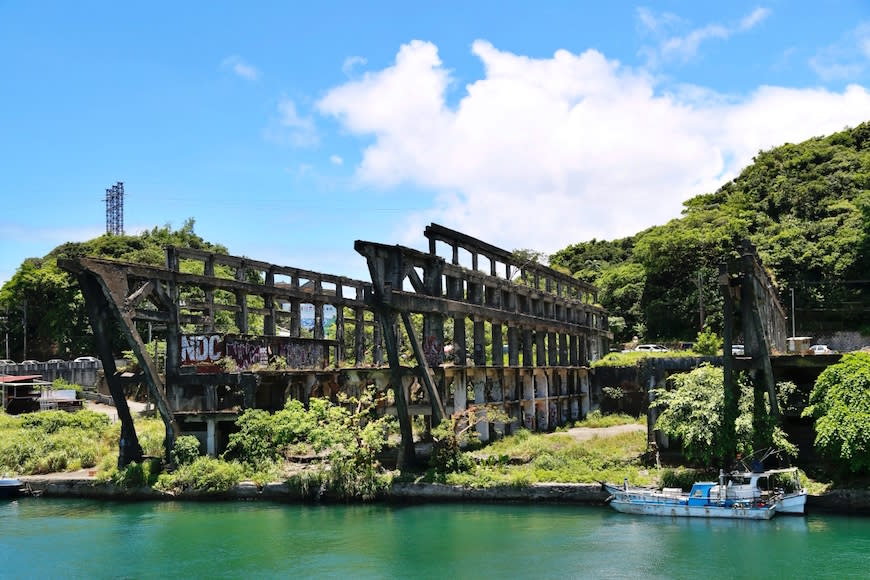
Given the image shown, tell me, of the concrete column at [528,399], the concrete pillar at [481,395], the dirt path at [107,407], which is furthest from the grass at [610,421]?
the dirt path at [107,407]

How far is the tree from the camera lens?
20.5 metres

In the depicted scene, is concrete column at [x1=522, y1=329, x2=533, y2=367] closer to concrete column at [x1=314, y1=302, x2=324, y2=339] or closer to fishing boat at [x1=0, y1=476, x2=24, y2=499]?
concrete column at [x1=314, y1=302, x2=324, y2=339]

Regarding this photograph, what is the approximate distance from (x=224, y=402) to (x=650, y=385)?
17.0m

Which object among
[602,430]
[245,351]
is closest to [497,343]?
[602,430]

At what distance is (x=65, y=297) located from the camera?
62.2 m

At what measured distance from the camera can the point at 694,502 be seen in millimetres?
21328

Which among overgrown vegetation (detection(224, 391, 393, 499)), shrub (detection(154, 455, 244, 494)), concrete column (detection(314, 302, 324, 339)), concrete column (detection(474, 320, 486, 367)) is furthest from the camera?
concrete column (detection(314, 302, 324, 339))

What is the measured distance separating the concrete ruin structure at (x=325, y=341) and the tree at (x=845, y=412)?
31.6ft

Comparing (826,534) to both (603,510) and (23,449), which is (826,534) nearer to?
(603,510)

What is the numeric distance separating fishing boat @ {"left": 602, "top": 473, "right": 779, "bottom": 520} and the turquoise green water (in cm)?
29

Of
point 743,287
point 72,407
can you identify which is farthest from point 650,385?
point 72,407

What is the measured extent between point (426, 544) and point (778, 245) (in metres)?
43.2

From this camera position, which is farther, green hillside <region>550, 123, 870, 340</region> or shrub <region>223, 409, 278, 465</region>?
green hillside <region>550, 123, 870, 340</region>

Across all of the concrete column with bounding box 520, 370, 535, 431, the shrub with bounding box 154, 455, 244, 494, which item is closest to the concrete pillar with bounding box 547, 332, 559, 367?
the concrete column with bounding box 520, 370, 535, 431
